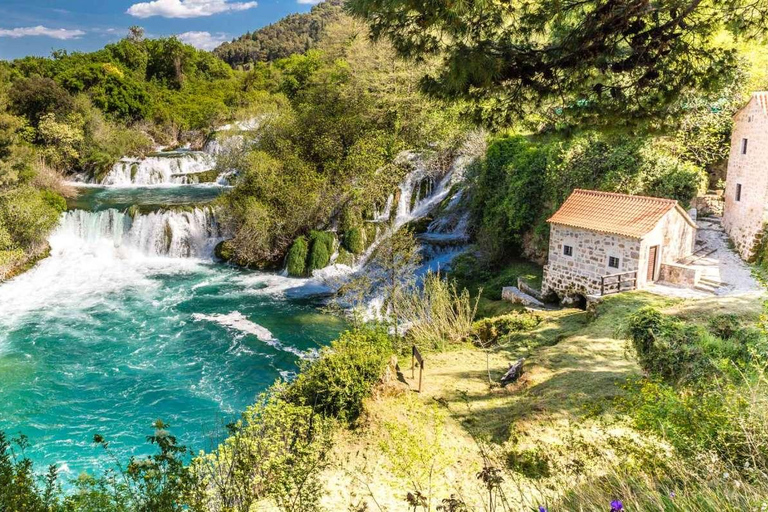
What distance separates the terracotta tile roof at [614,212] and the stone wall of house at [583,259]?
0.22m

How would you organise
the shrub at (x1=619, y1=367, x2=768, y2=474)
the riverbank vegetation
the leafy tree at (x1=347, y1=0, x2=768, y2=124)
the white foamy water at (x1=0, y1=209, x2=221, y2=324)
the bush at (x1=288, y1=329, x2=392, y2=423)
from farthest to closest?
1. the white foamy water at (x1=0, y1=209, x2=221, y2=324)
2. the bush at (x1=288, y1=329, x2=392, y2=423)
3. the leafy tree at (x1=347, y1=0, x2=768, y2=124)
4. the riverbank vegetation
5. the shrub at (x1=619, y1=367, x2=768, y2=474)

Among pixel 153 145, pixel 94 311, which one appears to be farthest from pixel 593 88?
pixel 153 145

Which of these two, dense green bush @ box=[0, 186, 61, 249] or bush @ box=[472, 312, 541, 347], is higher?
dense green bush @ box=[0, 186, 61, 249]

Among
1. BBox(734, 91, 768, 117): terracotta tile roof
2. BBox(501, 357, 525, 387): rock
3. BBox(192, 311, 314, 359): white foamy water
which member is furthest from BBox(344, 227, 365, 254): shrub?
BBox(734, 91, 768, 117): terracotta tile roof

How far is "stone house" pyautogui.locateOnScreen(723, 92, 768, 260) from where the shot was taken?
14359mm

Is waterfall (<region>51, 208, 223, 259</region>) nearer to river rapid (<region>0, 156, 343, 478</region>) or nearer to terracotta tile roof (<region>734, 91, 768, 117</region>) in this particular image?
river rapid (<region>0, 156, 343, 478</region>)

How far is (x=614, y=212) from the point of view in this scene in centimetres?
1430

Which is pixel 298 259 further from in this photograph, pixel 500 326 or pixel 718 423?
pixel 718 423

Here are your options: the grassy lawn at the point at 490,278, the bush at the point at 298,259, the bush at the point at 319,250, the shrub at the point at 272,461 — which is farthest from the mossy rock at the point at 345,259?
Answer: the shrub at the point at 272,461

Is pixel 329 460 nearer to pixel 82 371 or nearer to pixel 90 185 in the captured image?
pixel 82 371

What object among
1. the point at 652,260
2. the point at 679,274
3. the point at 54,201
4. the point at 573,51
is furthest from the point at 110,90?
the point at 573,51

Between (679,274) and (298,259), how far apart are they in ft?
43.3

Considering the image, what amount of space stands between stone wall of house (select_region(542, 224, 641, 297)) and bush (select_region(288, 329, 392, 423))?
768 cm

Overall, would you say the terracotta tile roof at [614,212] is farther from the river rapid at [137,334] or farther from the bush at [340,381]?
the bush at [340,381]
